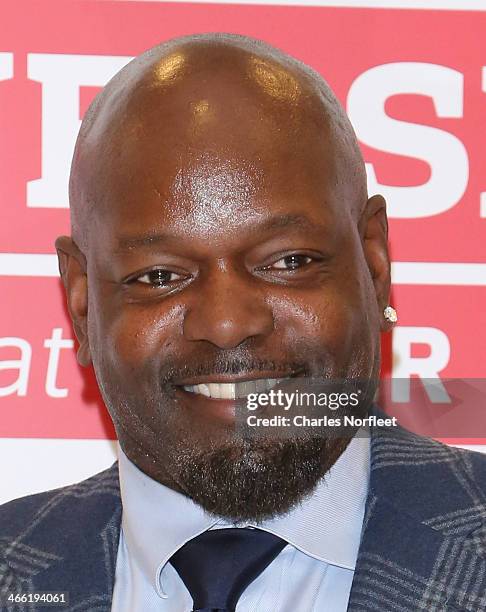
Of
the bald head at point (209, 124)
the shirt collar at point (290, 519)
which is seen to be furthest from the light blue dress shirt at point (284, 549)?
the bald head at point (209, 124)

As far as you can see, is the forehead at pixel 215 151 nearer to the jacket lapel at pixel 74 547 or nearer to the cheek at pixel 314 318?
the cheek at pixel 314 318

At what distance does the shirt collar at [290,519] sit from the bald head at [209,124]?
0.40 metres

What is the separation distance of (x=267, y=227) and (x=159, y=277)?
0.59ft

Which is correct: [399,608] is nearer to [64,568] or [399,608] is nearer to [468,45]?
[64,568]

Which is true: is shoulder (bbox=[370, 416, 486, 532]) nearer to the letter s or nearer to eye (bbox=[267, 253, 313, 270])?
eye (bbox=[267, 253, 313, 270])

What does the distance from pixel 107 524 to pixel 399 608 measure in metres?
0.53

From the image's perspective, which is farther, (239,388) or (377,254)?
(377,254)

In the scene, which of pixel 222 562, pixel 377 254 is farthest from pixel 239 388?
pixel 377 254

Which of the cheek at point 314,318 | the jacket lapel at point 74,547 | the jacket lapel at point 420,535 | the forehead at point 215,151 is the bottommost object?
the jacket lapel at point 74,547

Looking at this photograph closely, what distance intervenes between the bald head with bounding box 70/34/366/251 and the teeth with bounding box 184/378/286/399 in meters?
0.27

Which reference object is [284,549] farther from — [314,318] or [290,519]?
[314,318]

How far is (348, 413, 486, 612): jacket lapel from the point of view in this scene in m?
1.63

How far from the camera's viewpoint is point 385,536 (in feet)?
5.61

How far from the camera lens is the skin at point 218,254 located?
5.48 feet
